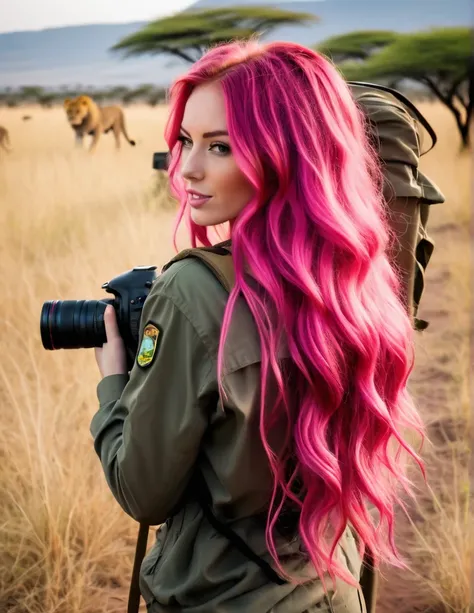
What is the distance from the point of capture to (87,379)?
2.49 meters

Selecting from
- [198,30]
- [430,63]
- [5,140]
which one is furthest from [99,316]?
[430,63]

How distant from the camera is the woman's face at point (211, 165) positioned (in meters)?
1.02

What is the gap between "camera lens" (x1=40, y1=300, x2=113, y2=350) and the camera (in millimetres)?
1153

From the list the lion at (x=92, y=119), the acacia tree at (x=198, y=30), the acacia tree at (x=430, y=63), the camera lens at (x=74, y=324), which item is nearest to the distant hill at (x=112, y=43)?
the acacia tree at (x=198, y=30)

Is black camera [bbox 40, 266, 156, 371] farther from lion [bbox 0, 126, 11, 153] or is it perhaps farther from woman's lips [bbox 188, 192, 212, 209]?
lion [bbox 0, 126, 11, 153]

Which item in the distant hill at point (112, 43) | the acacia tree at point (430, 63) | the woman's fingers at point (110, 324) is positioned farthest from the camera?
the acacia tree at point (430, 63)

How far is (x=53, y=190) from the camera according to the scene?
3070mm

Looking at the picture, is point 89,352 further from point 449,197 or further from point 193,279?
Answer: point 449,197

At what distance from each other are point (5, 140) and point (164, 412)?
2369 millimetres

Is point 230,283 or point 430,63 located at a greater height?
point 230,283

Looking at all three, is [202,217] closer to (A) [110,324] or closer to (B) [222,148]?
(B) [222,148]

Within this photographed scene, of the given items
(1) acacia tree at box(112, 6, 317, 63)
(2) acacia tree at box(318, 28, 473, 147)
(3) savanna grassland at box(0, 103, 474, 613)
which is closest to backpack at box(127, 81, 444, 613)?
(3) savanna grassland at box(0, 103, 474, 613)

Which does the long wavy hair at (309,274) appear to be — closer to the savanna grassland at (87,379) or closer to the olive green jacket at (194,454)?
the olive green jacket at (194,454)

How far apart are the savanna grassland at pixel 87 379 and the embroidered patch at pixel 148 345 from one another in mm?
1024
